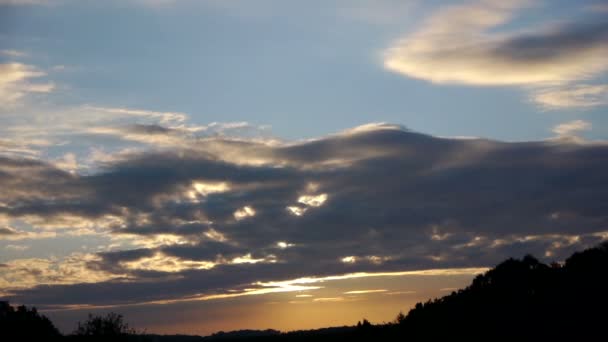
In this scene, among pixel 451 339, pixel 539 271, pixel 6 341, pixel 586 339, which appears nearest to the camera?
pixel 586 339

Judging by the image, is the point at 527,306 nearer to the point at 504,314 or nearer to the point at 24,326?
the point at 504,314

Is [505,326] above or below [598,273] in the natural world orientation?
below

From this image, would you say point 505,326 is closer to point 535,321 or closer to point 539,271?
point 535,321

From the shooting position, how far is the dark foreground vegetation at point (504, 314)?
91500 mm

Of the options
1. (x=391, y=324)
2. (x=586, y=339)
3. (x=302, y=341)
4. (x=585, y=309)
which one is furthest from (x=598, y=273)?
(x=302, y=341)

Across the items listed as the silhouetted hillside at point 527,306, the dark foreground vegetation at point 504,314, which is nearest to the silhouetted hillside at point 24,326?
the dark foreground vegetation at point 504,314

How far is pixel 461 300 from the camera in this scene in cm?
12406

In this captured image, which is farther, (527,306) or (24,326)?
(24,326)

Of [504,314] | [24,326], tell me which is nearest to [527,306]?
[504,314]

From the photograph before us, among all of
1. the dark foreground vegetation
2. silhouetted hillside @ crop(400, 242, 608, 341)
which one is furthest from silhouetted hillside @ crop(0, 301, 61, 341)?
silhouetted hillside @ crop(400, 242, 608, 341)

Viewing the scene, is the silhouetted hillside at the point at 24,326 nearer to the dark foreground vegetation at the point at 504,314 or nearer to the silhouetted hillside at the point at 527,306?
the dark foreground vegetation at the point at 504,314

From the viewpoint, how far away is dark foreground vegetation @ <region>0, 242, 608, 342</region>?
91500 mm

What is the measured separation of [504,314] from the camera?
10112 centimetres

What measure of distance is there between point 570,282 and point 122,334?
63.7 meters
